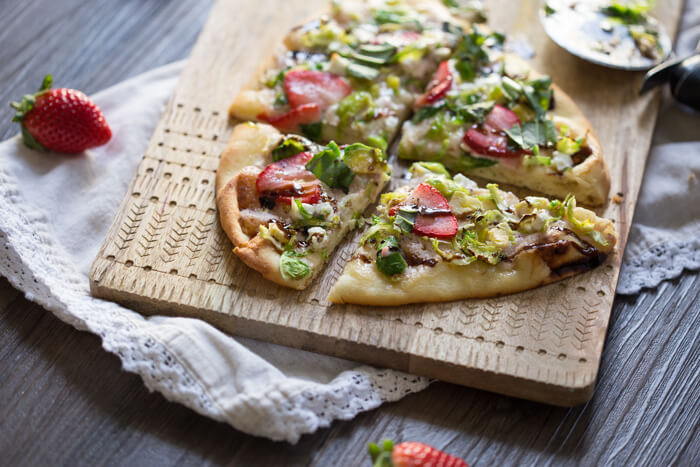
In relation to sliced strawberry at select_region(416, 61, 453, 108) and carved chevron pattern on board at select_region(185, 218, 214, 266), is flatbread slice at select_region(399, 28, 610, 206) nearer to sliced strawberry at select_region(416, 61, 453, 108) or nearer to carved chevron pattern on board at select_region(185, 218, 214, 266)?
sliced strawberry at select_region(416, 61, 453, 108)

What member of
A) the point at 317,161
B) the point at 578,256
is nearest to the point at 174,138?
the point at 317,161

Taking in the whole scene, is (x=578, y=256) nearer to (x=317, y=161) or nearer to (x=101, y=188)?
(x=317, y=161)

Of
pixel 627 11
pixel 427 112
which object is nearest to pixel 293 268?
pixel 427 112

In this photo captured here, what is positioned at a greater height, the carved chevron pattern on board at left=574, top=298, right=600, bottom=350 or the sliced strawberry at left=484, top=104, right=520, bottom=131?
the sliced strawberry at left=484, top=104, right=520, bottom=131

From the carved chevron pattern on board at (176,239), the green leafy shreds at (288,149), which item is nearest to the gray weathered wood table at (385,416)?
the carved chevron pattern on board at (176,239)

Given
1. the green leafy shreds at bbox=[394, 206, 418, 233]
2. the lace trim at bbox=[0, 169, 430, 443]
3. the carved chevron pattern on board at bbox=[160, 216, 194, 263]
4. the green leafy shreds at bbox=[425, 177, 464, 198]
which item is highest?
the green leafy shreds at bbox=[425, 177, 464, 198]

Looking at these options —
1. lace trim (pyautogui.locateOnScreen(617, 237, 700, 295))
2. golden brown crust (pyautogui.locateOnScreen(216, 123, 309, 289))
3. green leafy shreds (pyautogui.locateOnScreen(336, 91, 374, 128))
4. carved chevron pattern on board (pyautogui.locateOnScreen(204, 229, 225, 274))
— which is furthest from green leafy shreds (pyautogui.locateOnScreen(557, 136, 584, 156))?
carved chevron pattern on board (pyautogui.locateOnScreen(204, 229, 225, 274))
